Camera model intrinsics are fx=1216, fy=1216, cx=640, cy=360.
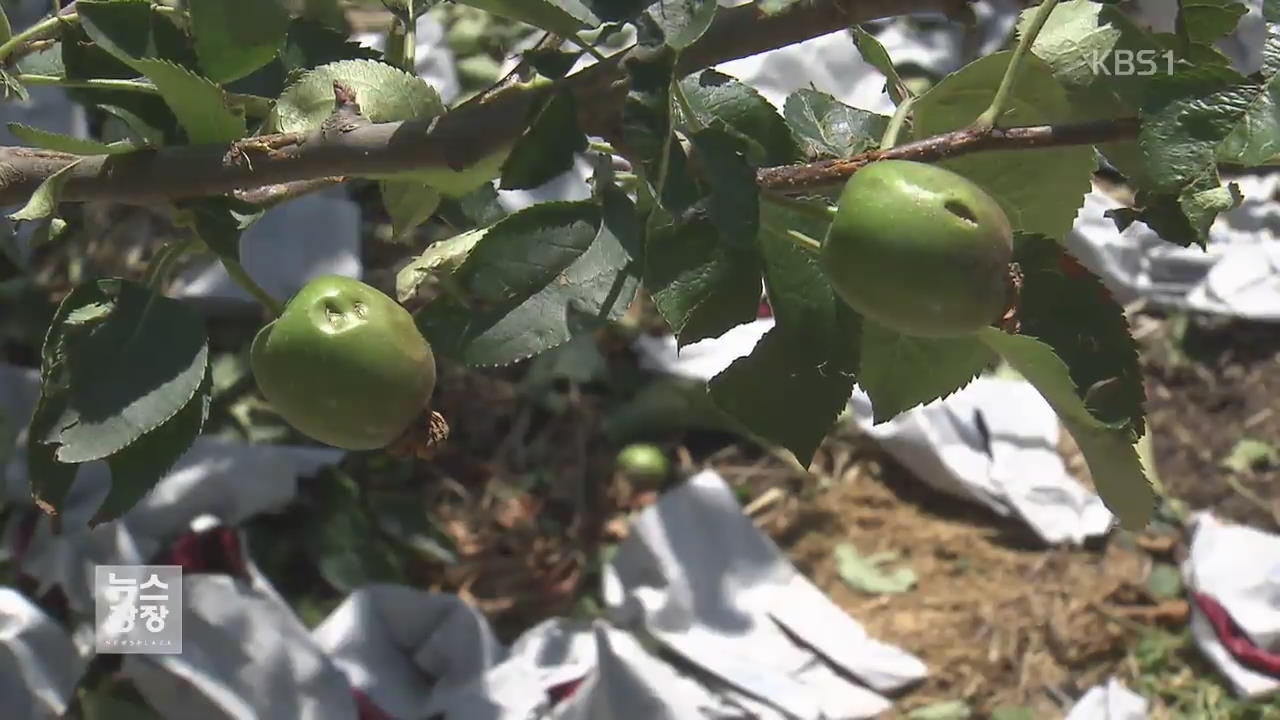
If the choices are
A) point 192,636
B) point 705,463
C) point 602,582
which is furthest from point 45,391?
point 705,463

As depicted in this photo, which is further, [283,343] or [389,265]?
[389,265]

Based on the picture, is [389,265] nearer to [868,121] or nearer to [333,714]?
[333,714]

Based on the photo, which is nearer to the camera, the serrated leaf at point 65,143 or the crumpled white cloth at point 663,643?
the serrated leaf at point 65,143

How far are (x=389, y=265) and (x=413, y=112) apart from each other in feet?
4.04

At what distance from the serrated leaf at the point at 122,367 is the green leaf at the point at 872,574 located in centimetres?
111

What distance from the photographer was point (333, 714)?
1.31 m

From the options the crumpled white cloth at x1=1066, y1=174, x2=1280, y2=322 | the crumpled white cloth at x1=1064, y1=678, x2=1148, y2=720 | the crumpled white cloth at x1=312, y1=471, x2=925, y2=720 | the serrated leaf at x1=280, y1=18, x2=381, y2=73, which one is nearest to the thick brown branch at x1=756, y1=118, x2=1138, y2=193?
the serrated leaf at x1=280, y1=18, x2=381, y2=73

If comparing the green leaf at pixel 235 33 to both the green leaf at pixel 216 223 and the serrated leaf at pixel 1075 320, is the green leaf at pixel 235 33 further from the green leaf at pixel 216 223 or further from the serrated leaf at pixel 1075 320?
the serrated leaf at pixel 1075 320

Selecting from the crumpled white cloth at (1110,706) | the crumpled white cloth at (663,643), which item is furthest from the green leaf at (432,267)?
the crumpled white cloth at (1110,706)

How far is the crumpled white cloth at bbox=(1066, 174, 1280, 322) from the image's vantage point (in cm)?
174

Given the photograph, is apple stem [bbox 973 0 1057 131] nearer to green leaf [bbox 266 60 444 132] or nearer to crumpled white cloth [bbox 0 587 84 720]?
green leaf [bbox 266 60 444 132]

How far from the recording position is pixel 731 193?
45 centimetres

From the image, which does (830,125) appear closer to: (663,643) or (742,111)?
(742,111)

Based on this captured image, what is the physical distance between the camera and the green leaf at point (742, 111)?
55cm
